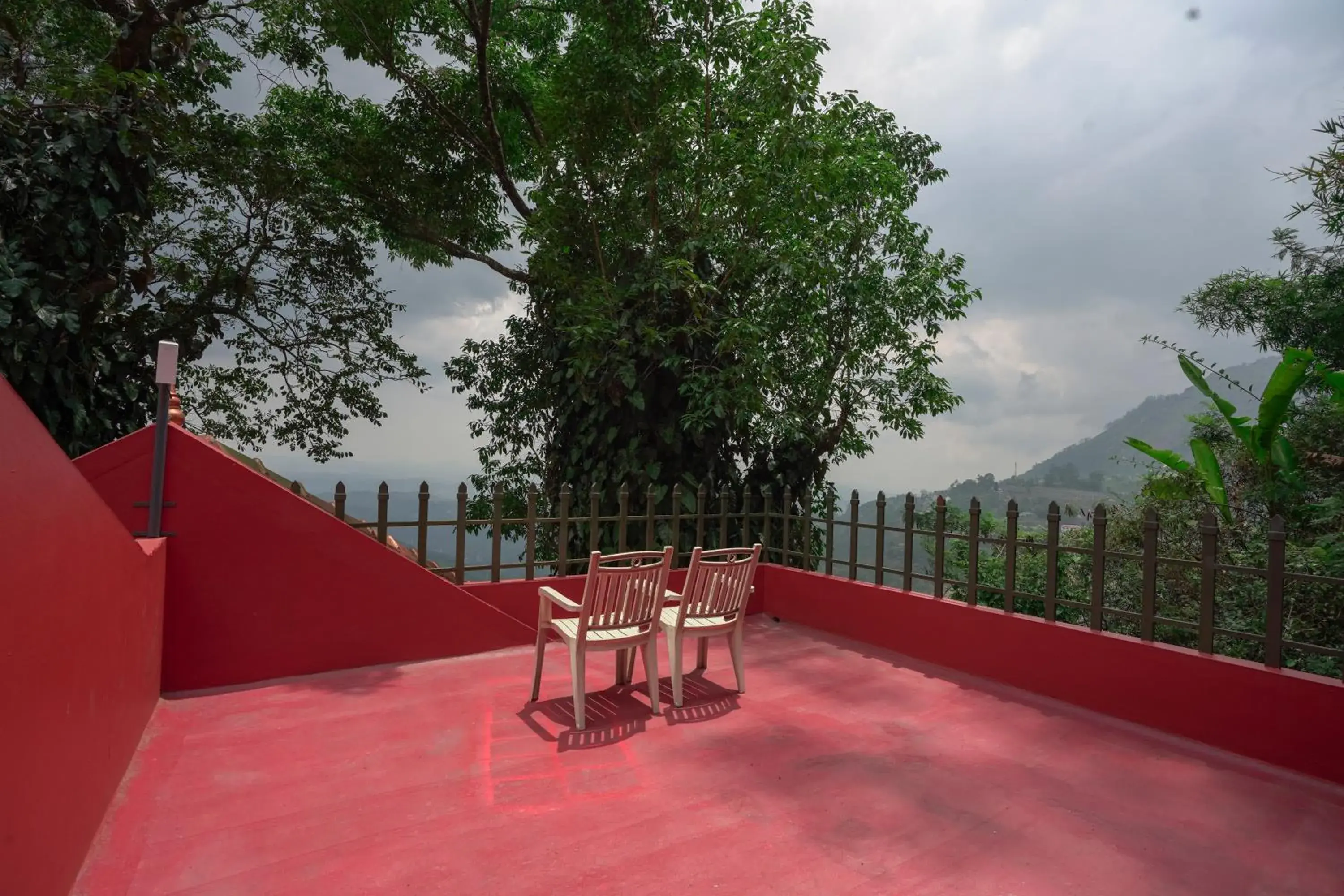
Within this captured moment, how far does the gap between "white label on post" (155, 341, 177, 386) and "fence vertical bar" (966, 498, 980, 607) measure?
507 cm

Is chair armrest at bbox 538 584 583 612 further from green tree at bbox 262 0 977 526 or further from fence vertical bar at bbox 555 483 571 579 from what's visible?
green tree at bbox 262 0 977 526

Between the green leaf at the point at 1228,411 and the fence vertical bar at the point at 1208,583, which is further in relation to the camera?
the green leaf at the point at 1228,411

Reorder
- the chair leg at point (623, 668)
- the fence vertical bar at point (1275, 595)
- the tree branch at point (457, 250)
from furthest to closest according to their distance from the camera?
1. the tree branch at point (457, 250)
2. the chair leg at point (623, 668)
3. the fence vertical bar at point (1275, 595)

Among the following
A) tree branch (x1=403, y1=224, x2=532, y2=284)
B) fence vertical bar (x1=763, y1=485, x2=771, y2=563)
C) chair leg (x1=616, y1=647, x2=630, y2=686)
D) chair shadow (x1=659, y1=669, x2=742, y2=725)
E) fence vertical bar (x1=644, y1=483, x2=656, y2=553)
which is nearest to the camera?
A: chair shadow (x1=659, y1=669, x2=742, y2=725)

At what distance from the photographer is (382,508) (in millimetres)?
5289

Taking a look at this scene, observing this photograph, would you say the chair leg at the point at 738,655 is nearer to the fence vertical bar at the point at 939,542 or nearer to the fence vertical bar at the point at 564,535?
the fence vertical bar at the point at 939,542

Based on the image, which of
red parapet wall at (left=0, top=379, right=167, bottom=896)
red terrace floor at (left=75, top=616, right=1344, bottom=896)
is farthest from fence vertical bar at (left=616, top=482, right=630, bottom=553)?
red parapet wall at (left=0, top=379, right=167, bottom=896)

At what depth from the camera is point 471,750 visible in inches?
139

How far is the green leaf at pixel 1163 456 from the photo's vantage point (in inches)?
264

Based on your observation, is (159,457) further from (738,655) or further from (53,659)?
(738,655)

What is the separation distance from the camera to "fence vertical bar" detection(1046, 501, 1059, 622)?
464cm

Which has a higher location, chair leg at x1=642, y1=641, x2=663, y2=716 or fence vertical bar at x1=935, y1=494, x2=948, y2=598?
fence vertical bar at x1=935, y1=494, x2=948, y2=598

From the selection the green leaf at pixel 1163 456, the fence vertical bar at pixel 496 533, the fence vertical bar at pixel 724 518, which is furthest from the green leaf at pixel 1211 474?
the fence vertical bar at pixel 496 533

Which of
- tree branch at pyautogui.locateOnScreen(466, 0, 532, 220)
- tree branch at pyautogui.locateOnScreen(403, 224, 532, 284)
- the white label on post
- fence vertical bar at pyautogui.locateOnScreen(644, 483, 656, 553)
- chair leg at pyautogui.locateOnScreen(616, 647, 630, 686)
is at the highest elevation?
tree branch at pyautogui.locateOnScreen(466, 0, 532, 220)
